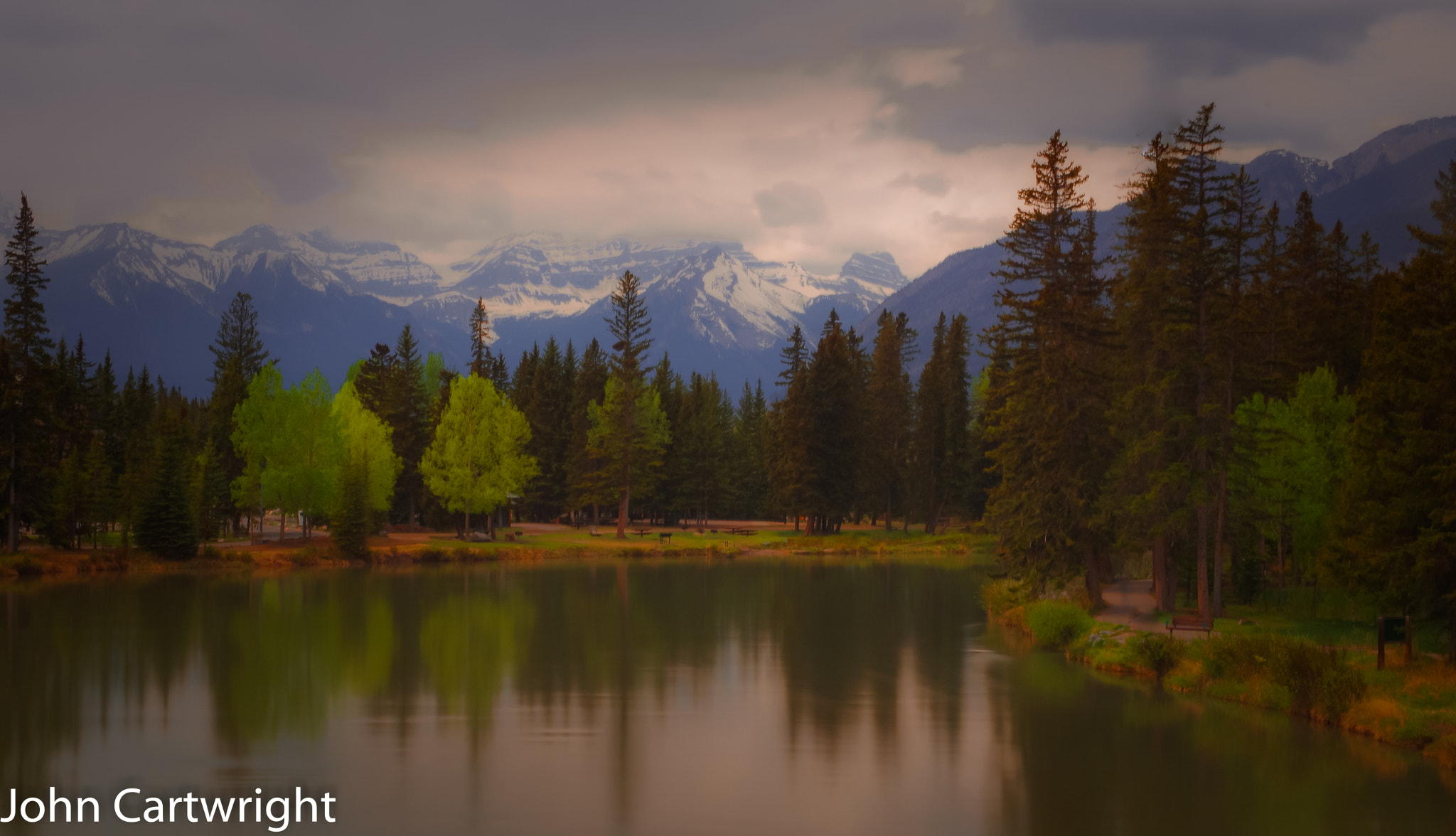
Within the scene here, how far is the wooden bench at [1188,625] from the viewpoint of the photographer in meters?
29.8

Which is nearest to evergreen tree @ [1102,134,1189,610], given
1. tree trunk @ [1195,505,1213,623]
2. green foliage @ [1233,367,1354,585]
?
tree trunk @ [1195,505,1213,623]

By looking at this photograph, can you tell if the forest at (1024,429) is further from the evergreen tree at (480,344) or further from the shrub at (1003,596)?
the shrub at (1003,596)

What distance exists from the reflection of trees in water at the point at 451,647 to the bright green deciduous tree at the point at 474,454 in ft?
56.7

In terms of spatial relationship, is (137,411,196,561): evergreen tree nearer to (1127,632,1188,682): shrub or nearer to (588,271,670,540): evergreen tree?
(588,271,670,540): evergreen tree

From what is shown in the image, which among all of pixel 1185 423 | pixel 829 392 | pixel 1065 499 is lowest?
pixel 1065 499

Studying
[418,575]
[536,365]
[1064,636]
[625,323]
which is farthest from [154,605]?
[536,365]

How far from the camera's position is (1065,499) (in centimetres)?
3550

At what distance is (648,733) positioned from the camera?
22.4 meters

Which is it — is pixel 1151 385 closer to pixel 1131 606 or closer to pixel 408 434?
pixel 1131 606

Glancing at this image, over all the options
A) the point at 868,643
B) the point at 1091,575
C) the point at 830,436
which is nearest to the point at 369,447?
the point at 830,436

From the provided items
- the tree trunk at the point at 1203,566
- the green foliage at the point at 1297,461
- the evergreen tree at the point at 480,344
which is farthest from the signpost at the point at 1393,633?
the evergreen tree at the point at 480,344

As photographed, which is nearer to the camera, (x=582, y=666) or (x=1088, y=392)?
(x=582, y=666)

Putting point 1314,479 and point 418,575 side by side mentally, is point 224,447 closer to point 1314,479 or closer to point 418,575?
point 418,575

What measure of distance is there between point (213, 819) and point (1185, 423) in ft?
88.0
